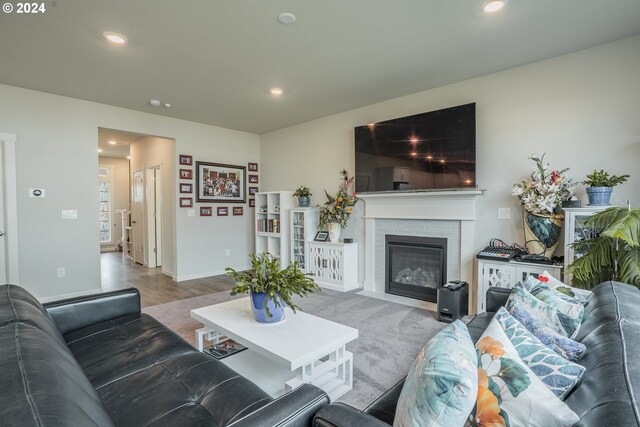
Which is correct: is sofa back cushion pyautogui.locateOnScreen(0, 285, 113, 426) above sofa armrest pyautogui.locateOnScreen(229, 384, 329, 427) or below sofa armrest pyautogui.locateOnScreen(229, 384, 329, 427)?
above

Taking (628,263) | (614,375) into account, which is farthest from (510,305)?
(628,263)

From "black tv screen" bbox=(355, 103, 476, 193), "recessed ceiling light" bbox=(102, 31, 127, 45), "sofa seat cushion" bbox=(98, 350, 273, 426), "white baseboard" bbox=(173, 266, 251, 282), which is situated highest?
"recessed ceiling light" bbox=(102, 31, 127, 45)

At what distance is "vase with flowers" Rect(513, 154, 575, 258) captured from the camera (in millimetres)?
2889

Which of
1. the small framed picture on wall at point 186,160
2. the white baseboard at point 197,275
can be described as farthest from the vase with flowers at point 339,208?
the small framed picture on wall at point 186,160

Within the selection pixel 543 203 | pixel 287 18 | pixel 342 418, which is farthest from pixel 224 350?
pixel 543 203

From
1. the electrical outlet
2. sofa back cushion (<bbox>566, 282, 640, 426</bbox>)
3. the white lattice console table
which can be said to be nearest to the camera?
sofa back cushion (<bbox>566, 282, 640, 426</bbox>)

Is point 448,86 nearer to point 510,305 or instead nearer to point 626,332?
point 510,305

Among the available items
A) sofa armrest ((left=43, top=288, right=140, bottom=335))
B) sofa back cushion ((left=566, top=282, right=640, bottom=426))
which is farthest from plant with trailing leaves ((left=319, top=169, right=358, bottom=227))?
sofa back cushion ((left=566, top=282, right=640, bottom=426))

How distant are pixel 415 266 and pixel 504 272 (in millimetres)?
1196

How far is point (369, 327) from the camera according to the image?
3.14 m

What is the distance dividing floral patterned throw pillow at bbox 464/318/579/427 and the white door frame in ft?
16.3

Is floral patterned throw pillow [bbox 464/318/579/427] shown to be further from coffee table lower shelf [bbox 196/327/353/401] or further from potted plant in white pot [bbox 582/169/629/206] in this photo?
potted plant in white pot [bbox 582/169/629/206]

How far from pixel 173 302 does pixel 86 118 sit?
108 inches

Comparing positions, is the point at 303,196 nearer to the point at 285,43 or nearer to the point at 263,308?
the point at 285,43
